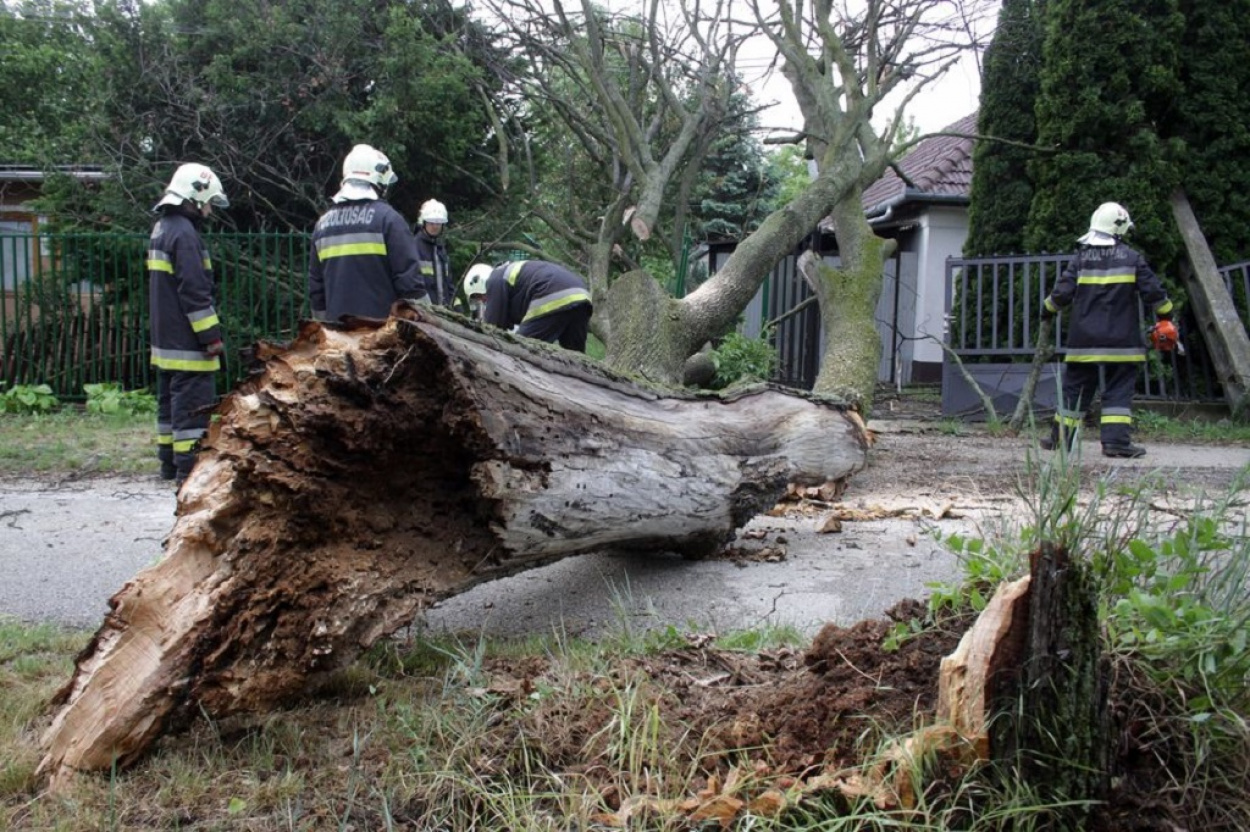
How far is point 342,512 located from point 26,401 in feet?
31.5

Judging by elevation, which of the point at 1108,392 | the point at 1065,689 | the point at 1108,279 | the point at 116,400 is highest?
the point at 1108,279

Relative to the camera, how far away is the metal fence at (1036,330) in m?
9.87

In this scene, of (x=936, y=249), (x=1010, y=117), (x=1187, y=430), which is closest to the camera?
(x=1187, y=430)

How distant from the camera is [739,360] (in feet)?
34.6

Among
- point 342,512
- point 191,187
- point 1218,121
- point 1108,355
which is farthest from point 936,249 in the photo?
point 342,512

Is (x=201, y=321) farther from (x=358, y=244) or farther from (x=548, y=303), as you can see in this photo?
(x=548, y=303)

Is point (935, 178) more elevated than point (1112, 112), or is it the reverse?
point (935, 178)

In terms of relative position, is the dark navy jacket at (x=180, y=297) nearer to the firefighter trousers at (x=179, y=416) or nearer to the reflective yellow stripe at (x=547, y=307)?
the firefighter trousers at (x=179, y=416)

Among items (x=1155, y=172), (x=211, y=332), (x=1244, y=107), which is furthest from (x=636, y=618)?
(x=1244, y=107)

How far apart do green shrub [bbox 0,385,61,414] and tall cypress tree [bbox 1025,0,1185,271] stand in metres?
11.1

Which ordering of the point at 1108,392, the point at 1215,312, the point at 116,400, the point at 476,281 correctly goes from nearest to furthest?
the point at 1108,392, the point at 476,281, the point at 1215,312, the point at 116,400

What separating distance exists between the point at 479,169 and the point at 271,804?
11.3 m

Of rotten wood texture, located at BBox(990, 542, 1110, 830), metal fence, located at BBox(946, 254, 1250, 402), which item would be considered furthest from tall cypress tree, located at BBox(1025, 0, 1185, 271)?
rotten wood texture, located at BBox(990, 542, 1110, 830)

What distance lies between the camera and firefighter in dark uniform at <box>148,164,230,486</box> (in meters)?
5.86
